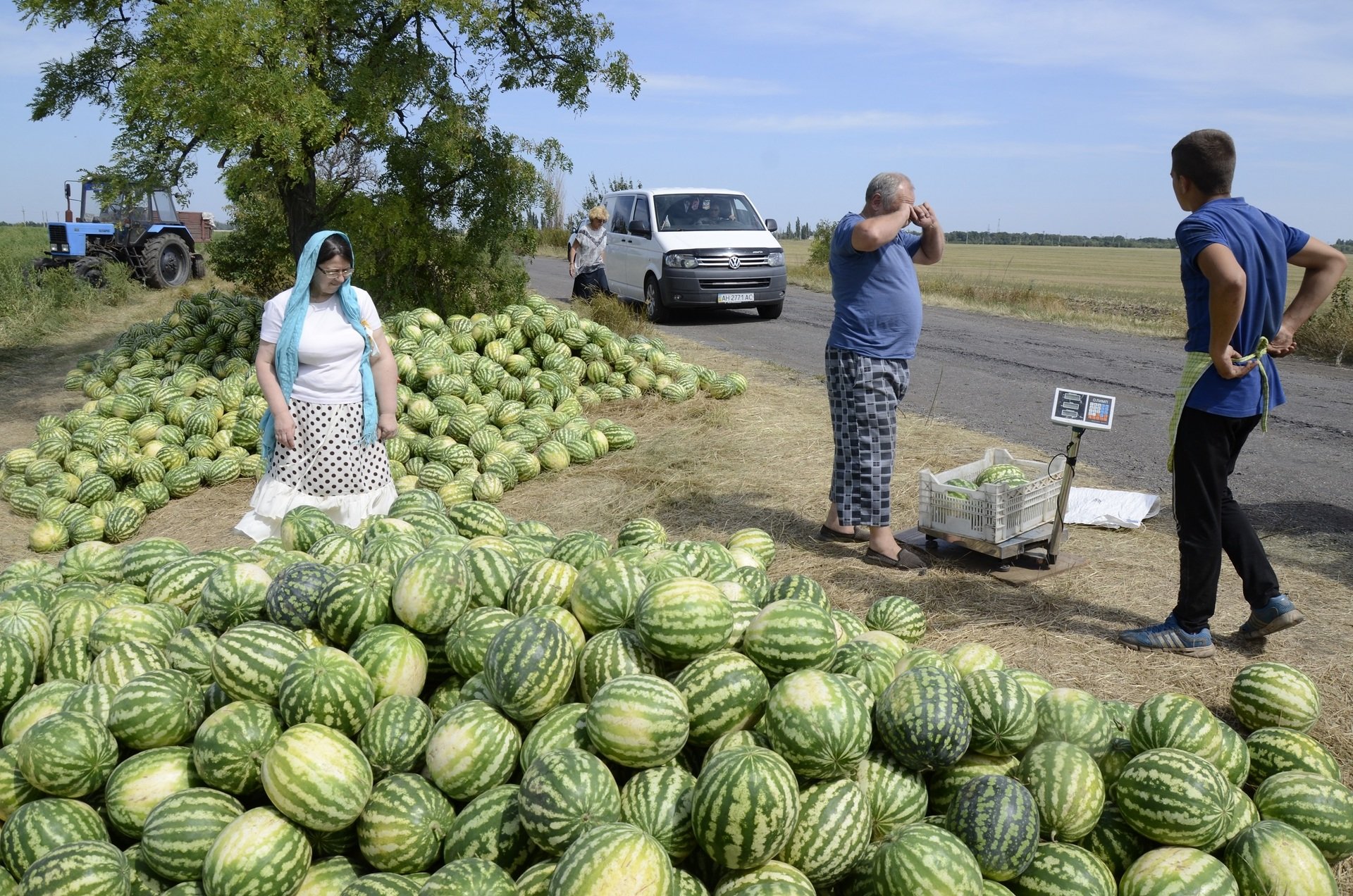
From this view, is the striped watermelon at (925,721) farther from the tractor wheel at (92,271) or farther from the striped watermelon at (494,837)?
the tractor wheel at (92,271)

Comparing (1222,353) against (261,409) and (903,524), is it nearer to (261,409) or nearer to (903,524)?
(903,524)

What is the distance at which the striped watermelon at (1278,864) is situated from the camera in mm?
2354

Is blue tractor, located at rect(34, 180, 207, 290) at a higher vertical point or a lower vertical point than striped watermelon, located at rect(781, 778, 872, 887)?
higher

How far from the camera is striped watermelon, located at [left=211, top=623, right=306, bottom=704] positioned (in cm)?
266

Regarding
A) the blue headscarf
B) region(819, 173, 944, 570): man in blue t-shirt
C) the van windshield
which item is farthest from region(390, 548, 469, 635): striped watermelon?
the van windshield

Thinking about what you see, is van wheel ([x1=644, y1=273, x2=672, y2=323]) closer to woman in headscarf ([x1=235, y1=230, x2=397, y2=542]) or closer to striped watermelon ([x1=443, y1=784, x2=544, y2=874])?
woman in headscarf ([x1=235, y1=230, x2=397, y2=542])

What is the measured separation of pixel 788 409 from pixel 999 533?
4.66 metres

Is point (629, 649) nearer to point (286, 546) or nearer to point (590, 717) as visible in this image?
point (590, 717)

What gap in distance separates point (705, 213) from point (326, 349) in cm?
1225

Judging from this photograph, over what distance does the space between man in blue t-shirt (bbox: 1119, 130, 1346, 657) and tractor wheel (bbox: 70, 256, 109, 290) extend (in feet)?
72.7

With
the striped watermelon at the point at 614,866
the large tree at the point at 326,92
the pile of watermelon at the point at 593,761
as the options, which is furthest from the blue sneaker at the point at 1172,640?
the large tree at the point at 326,92

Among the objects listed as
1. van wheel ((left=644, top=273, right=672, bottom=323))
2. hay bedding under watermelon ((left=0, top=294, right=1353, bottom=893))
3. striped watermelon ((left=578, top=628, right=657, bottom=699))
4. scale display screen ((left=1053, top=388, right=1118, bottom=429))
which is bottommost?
hay bedding under watermelon ((left=0, top=294, right=1353, bottom=893))

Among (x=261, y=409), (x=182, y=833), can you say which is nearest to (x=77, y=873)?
(x=182, y=833)

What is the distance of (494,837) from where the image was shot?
234 centimetres
